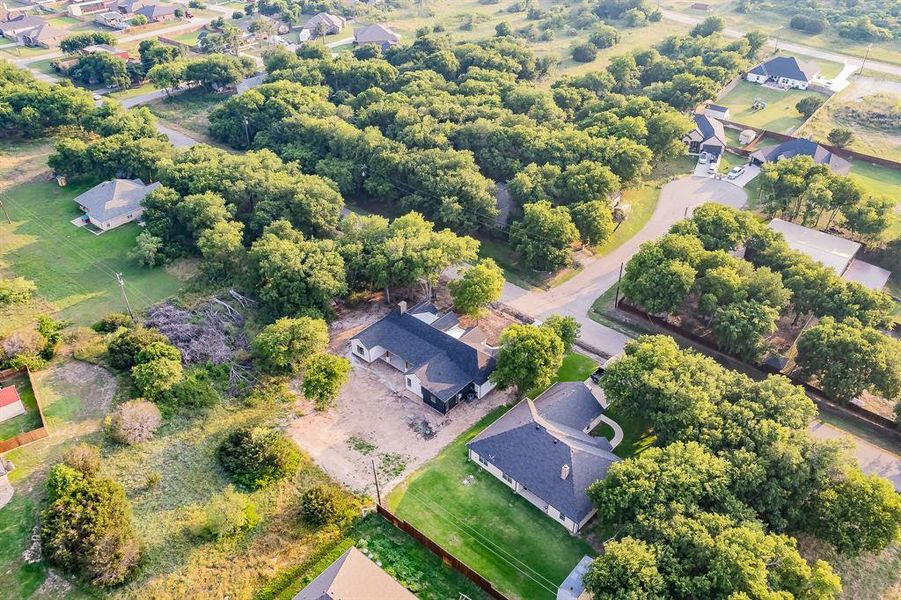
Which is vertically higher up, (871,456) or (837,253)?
(837,253)

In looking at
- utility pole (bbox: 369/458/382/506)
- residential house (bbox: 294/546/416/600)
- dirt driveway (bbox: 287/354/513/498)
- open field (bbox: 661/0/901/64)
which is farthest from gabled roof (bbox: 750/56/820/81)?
residential house (bbox: 294/546/416/600)

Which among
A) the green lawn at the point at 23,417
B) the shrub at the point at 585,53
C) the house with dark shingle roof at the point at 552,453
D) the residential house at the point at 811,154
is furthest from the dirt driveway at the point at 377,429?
the shrub at the point at 585,53

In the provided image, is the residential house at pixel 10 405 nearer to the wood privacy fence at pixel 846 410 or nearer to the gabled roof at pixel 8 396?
the gabled roof at pixel 8 396

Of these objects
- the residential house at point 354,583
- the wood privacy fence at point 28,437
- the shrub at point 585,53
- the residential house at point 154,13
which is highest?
the shrub at point 585,53

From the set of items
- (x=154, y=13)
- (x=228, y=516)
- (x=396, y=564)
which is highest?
(x=154, y=13)

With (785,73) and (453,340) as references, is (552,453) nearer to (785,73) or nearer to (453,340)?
(453,340)

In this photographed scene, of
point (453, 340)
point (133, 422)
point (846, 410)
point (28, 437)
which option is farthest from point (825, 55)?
point (28, 437)
